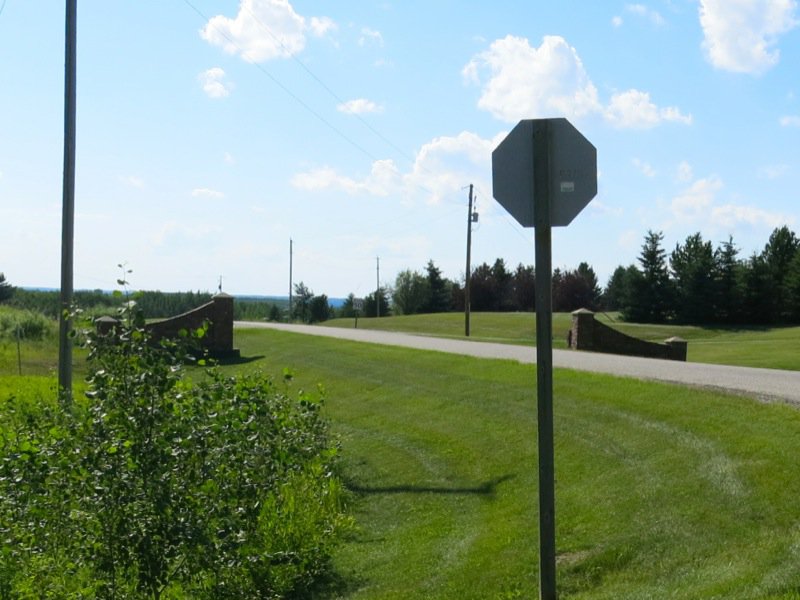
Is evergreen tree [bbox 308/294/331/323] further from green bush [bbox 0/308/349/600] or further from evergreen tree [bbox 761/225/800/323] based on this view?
green bush [bbox 0/308/349/600]

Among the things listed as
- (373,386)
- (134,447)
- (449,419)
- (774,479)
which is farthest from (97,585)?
(373,386)

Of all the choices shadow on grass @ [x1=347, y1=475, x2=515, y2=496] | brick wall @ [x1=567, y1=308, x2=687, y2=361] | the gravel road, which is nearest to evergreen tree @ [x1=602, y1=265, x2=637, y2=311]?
brick wall @ [x1=567, y1=308, x2=687, y2=361]

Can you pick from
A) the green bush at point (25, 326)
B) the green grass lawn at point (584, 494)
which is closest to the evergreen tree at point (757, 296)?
the green bush at point (25, 326)

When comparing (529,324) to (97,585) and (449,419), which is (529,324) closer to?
(449,419)

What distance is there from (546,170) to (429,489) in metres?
6.46

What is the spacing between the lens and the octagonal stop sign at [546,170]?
17.4ft

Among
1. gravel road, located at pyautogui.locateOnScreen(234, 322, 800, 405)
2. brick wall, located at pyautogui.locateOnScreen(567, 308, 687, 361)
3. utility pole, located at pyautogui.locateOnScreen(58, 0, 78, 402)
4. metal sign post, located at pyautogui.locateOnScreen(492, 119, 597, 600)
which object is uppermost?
utility pole, located at pyautogui.locateOnScreen(58, 0, 78, 402)

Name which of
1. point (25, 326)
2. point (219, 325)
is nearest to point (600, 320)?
point (219, 325)

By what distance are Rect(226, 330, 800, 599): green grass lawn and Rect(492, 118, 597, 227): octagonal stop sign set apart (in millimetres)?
2473

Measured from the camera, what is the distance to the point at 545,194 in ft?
17.6

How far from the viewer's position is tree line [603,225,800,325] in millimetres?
68438

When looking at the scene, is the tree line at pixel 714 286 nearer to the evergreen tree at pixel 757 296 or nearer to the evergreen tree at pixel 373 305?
the evergreen tree at pixel 757 296

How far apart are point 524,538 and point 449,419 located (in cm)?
686

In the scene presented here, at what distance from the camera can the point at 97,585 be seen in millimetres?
6617
